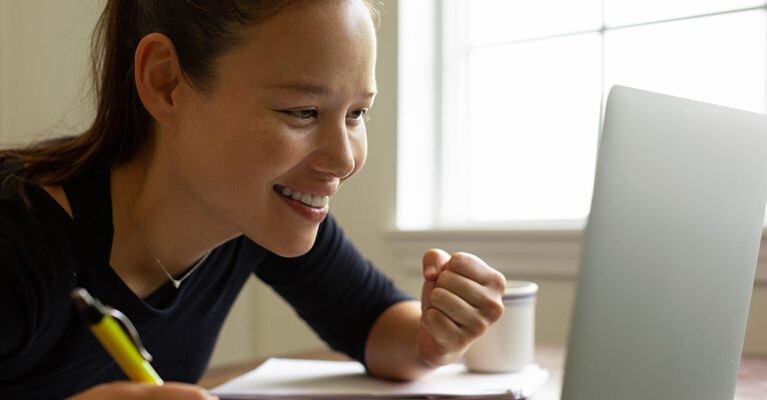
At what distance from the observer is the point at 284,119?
880mm

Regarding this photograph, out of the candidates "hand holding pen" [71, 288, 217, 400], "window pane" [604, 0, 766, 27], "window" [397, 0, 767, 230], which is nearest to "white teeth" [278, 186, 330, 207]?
"hand holding pen" [71, 288, 217, 400]

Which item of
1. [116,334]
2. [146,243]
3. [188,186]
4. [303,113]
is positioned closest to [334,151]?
[303,113]

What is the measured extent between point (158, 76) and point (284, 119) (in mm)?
183

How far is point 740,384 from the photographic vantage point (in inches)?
39.1

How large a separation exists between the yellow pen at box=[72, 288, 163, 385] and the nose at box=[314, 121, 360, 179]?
362 millimetres

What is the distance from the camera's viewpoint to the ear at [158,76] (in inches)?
37.5

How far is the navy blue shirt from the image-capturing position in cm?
92

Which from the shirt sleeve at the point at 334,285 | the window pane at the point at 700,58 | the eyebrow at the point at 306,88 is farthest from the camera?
the window pane at the point at 700,58

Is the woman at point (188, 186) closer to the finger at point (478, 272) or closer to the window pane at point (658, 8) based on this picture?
the finger at point (478, 272)

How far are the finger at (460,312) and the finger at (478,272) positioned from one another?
29 mm

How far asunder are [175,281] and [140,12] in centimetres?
34

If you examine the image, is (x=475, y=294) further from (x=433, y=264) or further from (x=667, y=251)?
(x=667, y=251)

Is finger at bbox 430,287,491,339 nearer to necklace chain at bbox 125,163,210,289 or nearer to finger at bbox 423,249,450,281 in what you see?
finger at bbox 423,249,450,281

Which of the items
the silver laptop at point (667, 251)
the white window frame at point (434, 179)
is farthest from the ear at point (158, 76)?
the white window frame at point (434, 179)
